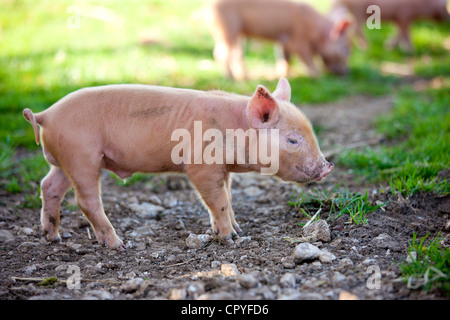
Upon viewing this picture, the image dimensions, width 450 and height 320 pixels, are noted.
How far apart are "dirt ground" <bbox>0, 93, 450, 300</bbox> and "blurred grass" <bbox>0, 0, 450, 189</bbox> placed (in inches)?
61.7

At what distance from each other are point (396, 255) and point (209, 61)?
6827mm

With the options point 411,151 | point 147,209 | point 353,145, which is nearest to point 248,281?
point 147,209

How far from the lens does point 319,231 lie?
3695mm

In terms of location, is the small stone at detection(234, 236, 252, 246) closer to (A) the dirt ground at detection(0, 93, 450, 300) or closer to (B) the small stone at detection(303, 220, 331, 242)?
(A) the dirt ground at detection(0, 93, 450, 300)

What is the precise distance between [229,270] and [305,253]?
51 cm

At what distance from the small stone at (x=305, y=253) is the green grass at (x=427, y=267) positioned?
0.54m

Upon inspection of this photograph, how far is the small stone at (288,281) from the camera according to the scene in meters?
3.04

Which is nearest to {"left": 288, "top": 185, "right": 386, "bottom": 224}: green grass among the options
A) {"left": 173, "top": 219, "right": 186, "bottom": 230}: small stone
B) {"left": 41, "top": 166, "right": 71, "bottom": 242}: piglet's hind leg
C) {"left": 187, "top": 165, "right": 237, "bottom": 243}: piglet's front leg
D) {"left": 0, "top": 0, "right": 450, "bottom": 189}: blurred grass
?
{"left": 187, "top": 165, "right": 237, "bottom": 243}: piglet's front leg

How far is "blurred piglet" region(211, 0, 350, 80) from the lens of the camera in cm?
929

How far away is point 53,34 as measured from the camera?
1007cm

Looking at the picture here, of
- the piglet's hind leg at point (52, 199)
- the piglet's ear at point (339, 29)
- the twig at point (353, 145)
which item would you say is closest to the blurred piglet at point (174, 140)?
the piglet's hind leg at point (52, 199)

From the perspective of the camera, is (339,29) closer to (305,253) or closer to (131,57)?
(131,57)

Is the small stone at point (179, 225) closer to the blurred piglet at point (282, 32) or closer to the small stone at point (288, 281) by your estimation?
the small stone at point (288, 281)

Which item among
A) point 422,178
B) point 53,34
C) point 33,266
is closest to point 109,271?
point 33,266
